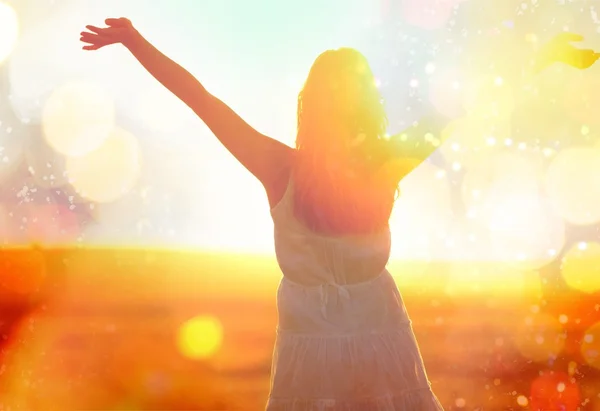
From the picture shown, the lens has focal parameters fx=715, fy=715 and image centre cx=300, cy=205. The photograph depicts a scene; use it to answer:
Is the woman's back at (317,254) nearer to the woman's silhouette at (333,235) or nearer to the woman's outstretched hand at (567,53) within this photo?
the woman's silhouette at (333,235)

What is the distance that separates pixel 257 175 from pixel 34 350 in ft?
51.6

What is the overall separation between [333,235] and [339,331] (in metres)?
0.30

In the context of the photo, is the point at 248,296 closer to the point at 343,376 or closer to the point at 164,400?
the point at 164,400

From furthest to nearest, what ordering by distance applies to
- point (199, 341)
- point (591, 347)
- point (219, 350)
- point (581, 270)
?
point (581, 270) → point (591, 347) → point (199, 341) → point (219, 350)

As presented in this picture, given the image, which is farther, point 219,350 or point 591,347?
point 591,347

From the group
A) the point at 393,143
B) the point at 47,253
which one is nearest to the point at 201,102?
the point at 393,143

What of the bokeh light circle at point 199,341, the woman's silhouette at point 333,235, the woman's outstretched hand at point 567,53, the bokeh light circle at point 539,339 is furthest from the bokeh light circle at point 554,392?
the woman's silhouette at point 333,235

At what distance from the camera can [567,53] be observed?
7.91ft

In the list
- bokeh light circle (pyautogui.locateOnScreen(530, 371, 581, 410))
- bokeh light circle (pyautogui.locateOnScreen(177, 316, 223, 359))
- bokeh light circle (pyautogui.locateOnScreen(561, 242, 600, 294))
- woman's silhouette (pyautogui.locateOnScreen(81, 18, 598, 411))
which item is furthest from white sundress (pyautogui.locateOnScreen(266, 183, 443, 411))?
bokeh light circle (pyautogui.locateOnScreen(561, 242, 600, 294))

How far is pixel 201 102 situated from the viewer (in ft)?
7.30

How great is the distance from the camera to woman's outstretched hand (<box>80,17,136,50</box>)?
7.74 feet

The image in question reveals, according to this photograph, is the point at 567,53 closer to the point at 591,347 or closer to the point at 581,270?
the point at 591,347

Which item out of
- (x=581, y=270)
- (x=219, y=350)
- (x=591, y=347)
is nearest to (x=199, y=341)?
(x=219, y=350)

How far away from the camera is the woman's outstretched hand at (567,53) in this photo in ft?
7.83
